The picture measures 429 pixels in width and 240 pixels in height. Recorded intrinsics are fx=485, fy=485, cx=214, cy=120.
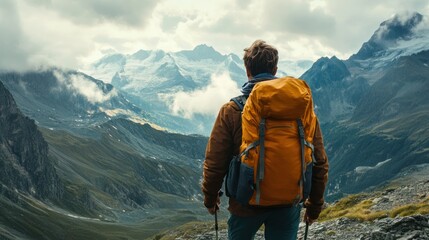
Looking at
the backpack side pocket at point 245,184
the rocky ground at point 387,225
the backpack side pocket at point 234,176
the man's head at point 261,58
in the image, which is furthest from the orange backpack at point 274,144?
the rocky ground at point 387,225

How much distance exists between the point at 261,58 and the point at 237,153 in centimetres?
222

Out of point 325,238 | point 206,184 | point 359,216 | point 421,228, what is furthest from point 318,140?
point 359,216

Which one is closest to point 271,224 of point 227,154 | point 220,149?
point 227,154

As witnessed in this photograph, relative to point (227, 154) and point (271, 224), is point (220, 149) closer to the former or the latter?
point (227, 154)

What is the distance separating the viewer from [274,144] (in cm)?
974

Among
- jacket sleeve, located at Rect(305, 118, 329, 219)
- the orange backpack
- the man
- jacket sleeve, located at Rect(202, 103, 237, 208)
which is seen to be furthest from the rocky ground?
jacket sleeve, located at Rect(202, 103, 237, 208)

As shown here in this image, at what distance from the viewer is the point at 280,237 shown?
35.6 ft

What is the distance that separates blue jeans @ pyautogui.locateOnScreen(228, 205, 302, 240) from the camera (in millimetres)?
10570

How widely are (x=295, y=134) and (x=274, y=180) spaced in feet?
3.39

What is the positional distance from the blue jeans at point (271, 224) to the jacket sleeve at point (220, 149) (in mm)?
1025

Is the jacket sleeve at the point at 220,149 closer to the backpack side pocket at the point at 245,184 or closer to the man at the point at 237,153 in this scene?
the man at the point at 237,153

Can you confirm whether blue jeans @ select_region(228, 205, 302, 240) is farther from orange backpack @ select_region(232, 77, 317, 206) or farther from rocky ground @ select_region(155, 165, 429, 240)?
rocky ground @ select_region(155, 165, 429, 240)

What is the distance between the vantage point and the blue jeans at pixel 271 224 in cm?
1057

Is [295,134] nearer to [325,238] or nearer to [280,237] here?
[280,237]
